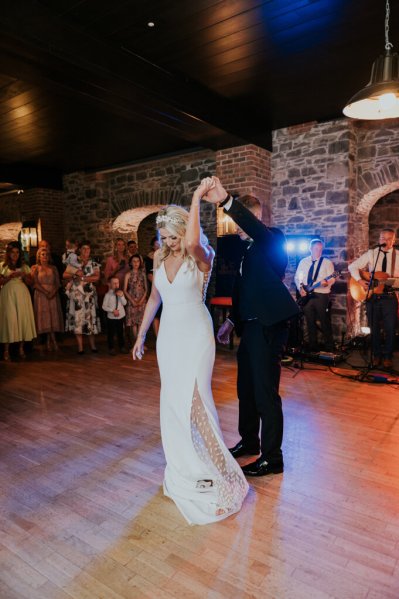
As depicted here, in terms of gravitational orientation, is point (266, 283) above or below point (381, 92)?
below

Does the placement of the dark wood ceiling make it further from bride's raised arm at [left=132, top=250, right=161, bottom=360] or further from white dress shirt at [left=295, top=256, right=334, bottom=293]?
bride's raised arm at [left=132, top=250, right=161, bottom=360]

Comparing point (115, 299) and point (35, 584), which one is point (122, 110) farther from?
point (35, 584)

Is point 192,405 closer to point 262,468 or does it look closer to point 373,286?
point 262,468

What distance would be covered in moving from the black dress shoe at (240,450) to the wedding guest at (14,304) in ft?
13.9

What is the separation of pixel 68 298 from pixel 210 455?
466cm

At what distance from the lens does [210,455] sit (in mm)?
2193

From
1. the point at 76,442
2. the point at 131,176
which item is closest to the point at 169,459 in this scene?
the point at 76,442

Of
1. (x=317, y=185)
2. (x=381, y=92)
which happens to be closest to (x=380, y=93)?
(x=381, y=92)

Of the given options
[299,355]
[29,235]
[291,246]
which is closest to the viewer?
[299,355]

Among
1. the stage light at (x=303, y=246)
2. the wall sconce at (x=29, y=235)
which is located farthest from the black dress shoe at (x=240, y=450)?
the wall sconce at (x=29, y=235)

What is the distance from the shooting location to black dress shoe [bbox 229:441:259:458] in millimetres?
2826

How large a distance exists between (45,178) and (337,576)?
973 cm

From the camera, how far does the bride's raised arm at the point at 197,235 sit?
6.45 ft

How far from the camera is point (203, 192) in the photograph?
78.4 inches
